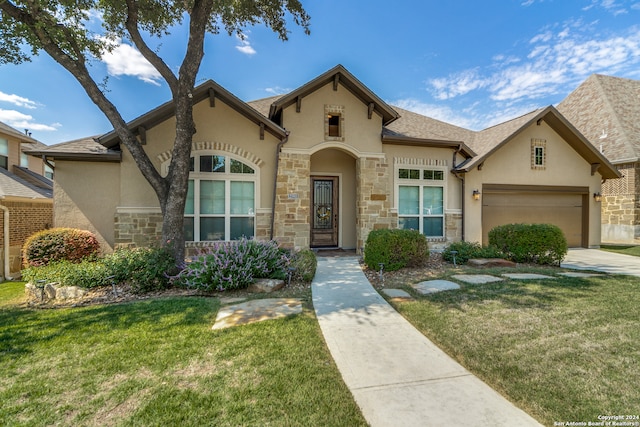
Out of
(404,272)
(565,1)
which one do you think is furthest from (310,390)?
(565,1)

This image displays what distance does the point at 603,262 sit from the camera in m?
8.42

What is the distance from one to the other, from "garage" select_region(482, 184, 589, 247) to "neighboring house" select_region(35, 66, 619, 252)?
47mm

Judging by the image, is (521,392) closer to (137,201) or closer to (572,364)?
(572,364)

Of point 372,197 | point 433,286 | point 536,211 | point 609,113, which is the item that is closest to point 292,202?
point 372,197

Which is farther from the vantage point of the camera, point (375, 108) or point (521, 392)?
point (375, 108)

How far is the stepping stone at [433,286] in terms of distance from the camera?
5358 mm

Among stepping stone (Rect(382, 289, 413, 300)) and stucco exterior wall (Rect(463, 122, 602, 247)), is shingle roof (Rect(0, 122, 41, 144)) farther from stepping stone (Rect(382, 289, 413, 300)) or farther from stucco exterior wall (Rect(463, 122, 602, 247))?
stucco exterior wall (Rect(463, 122, 602, 247))

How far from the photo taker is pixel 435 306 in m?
4.54

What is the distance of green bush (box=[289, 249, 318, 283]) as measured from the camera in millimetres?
6198

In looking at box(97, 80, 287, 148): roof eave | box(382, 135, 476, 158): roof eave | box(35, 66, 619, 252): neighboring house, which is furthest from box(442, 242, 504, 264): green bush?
box(97, 80, 287, 148): roof eave

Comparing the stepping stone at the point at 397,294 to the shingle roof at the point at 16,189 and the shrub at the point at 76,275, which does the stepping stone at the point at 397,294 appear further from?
the shingle roof at the point at 16,189

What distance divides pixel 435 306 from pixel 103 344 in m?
4.76

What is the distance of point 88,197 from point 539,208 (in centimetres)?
1613

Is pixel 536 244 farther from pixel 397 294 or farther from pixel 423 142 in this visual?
pixel 397 294
